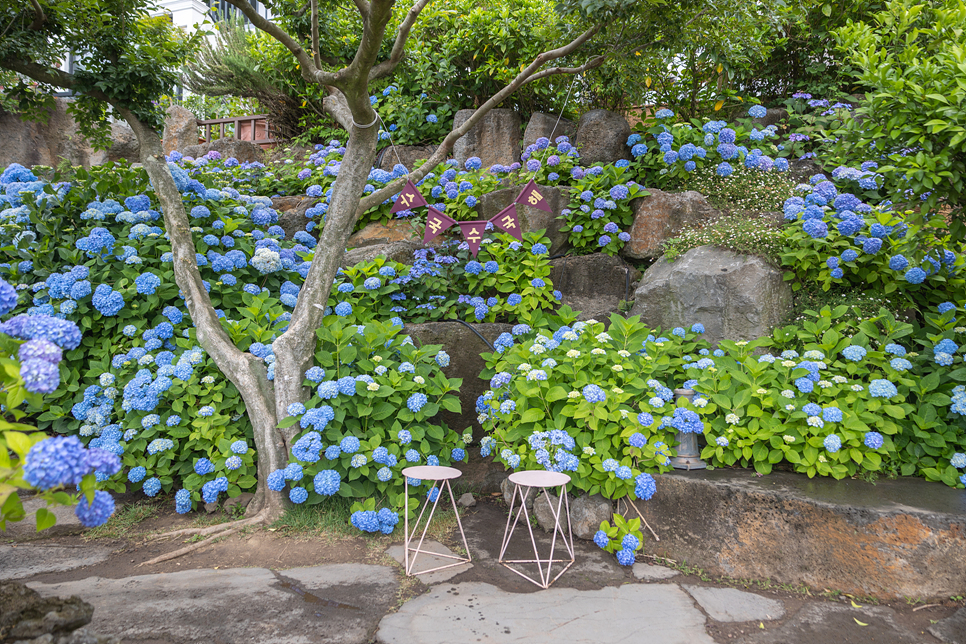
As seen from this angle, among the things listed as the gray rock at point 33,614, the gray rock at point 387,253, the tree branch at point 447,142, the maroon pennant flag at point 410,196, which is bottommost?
the gray rock at point 33,614

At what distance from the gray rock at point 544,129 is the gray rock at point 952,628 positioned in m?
5.08

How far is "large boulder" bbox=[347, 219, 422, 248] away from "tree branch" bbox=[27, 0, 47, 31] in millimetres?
2797

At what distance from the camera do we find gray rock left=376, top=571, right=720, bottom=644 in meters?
A: 2.20

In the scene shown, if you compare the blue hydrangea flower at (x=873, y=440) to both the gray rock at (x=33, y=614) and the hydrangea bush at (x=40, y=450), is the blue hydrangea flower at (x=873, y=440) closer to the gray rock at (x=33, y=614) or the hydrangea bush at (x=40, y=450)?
the hydrangea bush at (x=40, y=450)

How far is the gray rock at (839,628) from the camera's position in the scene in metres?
2.23

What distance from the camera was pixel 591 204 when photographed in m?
5.13

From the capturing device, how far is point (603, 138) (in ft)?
18.7

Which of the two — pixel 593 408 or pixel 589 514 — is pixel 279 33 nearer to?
pixel 593 408

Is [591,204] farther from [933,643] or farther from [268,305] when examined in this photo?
[933,643]

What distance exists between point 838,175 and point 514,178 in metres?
2.73

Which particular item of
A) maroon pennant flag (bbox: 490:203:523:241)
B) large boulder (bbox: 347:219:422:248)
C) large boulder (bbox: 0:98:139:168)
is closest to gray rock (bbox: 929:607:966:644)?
maroon pennant flag (bbox: 490:203:523:241)

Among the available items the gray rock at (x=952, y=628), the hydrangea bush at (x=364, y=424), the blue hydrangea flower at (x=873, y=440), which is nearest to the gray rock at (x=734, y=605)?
the gray rock at (x=952, y=628)

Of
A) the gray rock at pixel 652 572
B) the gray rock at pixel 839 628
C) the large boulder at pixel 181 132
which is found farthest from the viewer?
the large boulder at pixel 181 132

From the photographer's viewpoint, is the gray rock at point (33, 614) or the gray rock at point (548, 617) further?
the gray rock at point (548, 617)
